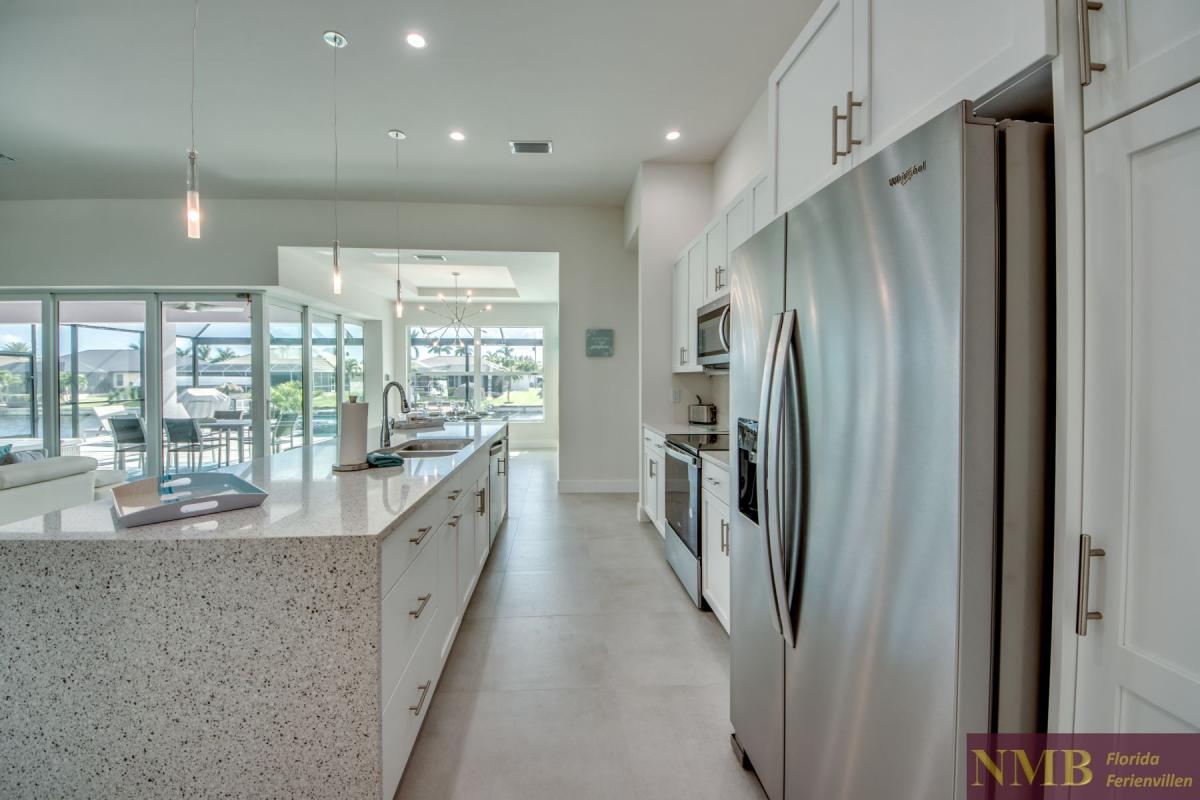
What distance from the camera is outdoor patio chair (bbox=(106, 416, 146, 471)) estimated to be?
5.16 meters

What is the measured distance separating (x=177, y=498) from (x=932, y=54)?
2199 mm

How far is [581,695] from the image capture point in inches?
76.4

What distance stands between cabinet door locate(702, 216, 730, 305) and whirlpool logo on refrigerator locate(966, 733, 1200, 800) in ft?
8.38

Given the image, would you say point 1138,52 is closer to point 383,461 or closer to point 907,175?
point 907,175

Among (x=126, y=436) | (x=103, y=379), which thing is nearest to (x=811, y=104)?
(x=126, y=436)

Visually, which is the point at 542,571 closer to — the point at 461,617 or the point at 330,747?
the point at 461,617

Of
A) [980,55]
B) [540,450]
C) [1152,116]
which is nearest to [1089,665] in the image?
[1152,116]

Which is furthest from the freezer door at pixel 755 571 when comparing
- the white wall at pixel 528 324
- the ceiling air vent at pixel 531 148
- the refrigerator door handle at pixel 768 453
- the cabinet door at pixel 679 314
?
the white wall at pixel 528 324

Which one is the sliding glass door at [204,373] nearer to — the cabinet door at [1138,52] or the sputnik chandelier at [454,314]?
the sputnik chandelier at [454,314]

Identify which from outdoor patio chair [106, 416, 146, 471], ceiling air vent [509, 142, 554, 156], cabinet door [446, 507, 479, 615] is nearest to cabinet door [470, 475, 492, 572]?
cabinet door [446, 507, 479, 615]

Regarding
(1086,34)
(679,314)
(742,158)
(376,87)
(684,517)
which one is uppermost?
(376,87)

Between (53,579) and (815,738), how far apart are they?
190cm

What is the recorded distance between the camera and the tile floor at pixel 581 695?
153 centimetres

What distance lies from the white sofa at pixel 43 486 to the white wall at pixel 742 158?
4.81 metres
